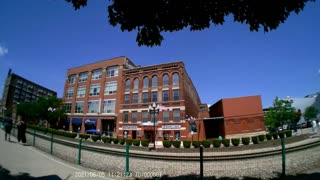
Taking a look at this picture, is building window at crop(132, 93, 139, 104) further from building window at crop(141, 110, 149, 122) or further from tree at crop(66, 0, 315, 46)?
tree at crop(66, 0, 315, 46)

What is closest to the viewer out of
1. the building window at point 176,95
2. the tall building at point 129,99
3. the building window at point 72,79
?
the tall building at point 129,99

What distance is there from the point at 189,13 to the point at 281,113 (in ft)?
163

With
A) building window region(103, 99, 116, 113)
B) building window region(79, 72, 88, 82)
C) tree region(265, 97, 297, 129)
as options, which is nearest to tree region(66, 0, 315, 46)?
building window region(103, 99, 116, 113)

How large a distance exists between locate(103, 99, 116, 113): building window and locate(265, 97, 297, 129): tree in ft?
121

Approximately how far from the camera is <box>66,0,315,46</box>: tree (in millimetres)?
4293

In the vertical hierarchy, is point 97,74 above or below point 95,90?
above

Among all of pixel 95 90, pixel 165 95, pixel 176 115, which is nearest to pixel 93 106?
pixel 95 90

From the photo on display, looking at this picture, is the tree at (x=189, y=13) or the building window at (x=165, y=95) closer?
the tree at (x=189, y=13)

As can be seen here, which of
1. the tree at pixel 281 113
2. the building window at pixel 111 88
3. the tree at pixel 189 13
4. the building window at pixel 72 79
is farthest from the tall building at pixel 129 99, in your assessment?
the tree at pixel 189 13

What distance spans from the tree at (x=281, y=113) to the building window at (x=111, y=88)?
37.4 m

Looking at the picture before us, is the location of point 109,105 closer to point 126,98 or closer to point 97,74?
point 126,98

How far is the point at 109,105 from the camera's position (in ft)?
147

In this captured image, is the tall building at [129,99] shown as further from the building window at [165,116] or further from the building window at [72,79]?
the building window at [72,79]

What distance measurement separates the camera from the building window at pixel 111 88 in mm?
45072
